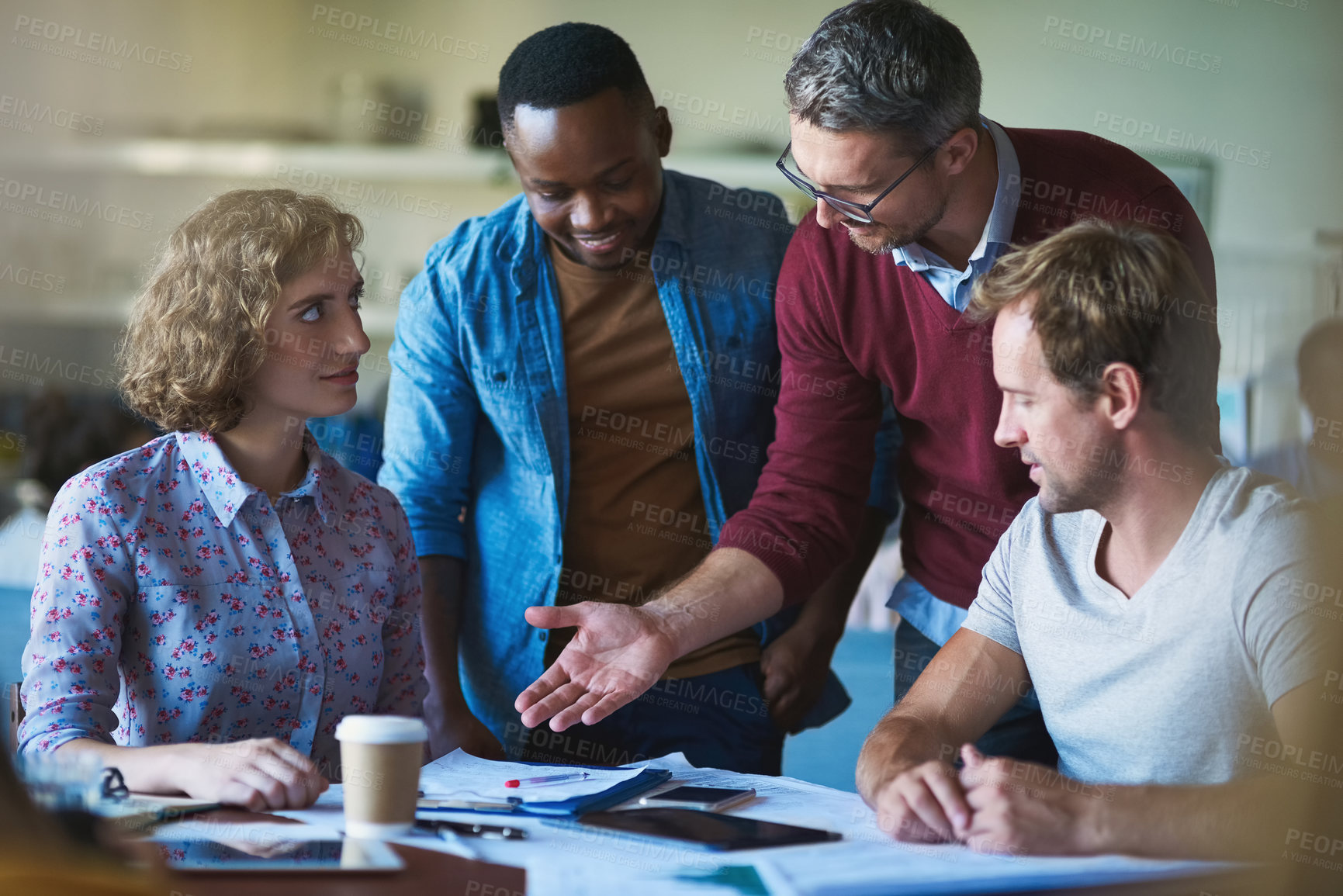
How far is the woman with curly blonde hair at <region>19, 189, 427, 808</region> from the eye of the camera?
1.41 meters

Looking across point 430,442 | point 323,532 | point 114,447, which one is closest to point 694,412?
point 430,442

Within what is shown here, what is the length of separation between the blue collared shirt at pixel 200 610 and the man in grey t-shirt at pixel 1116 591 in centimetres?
72

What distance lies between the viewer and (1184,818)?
1.08 meters

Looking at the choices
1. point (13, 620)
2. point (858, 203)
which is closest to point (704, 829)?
point (858, 203)

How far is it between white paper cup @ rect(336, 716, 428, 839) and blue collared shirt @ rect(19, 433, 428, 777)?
0.40m

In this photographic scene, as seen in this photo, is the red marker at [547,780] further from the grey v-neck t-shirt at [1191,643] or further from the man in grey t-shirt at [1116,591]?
the grey v-neck t-shirt at [1191,643]

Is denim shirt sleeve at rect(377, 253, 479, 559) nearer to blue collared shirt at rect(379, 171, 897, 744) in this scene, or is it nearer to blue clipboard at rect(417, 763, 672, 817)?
blue collared shirt at rect(379, 171, 897, 744)

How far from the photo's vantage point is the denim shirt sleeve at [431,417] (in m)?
2.00

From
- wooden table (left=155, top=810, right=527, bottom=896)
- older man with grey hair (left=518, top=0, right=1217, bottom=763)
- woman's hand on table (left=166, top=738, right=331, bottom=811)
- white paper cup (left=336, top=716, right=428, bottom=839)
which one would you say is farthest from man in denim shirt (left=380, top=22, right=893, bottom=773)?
wooden table (left=155, top=810, right=527, bottom=896)

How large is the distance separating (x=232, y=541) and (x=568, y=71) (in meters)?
0.82

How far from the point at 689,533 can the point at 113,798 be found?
3.41ft

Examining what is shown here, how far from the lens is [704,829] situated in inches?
45.2

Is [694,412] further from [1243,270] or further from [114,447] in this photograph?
[1243,270]

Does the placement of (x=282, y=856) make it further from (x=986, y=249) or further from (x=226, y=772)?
(x=986, y=249)
